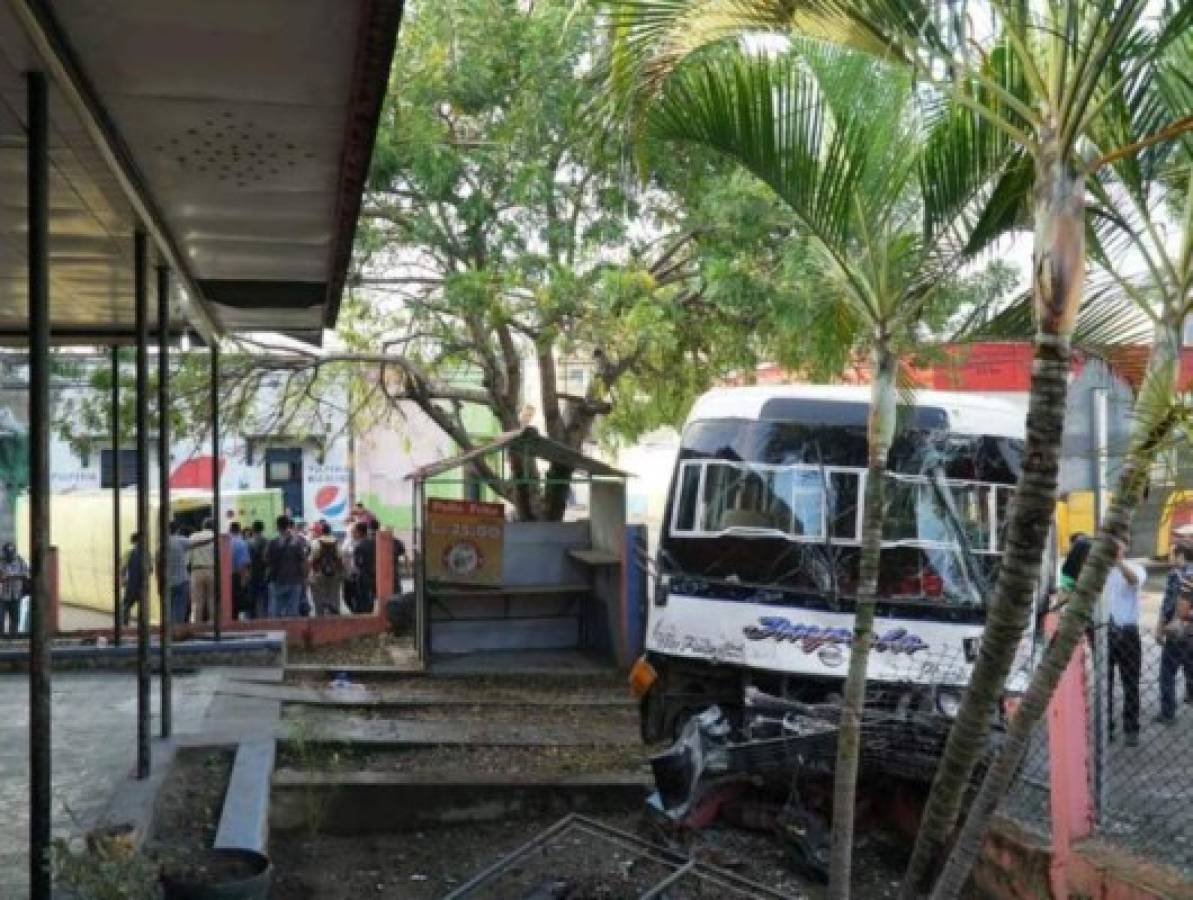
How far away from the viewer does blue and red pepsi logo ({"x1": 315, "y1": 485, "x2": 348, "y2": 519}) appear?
1280 inches

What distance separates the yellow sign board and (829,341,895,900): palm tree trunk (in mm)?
8337

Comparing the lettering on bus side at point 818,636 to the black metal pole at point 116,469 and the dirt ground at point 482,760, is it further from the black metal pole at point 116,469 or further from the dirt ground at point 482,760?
the black metal pole at point 116,469

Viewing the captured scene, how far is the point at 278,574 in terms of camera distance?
51.1 feet

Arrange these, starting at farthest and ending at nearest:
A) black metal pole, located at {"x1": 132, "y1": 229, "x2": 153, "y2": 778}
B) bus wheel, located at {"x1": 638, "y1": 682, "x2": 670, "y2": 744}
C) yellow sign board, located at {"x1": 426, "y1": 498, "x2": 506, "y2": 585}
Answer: yellow sign board, located at {"x1": 426, "y1": 498, "x2": 506, "y2": 585} → bus wheel, located at {"x1": 638, "y1": 682, "x2": 670, "y2": 744} → black metal pole, located at {"x1": 132, "y1": 229, "x2": 153, "y2": 778}

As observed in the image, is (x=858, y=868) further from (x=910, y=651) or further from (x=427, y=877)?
(x=427, y=877)

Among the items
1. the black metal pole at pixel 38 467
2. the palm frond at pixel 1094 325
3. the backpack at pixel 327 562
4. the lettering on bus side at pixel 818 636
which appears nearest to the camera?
the black metal pole at pixel 38 467

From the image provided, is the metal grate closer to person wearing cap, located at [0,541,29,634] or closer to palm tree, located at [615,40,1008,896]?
palm tree, located at [615,40,1008,896]

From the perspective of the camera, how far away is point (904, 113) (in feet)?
15.1

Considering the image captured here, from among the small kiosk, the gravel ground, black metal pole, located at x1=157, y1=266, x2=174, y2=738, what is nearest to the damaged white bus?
the gravel ground

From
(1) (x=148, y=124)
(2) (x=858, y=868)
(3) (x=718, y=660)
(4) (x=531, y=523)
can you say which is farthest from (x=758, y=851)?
(4) (x=531, y=523)

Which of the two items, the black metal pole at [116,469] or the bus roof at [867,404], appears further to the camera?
the black metal pole at [116,469]

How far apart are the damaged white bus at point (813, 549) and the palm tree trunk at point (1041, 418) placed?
4189mm

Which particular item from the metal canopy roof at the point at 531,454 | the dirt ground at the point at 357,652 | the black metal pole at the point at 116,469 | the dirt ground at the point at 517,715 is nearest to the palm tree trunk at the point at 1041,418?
the dirt ground at the point at 517,715

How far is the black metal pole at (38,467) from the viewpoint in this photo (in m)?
3.86
